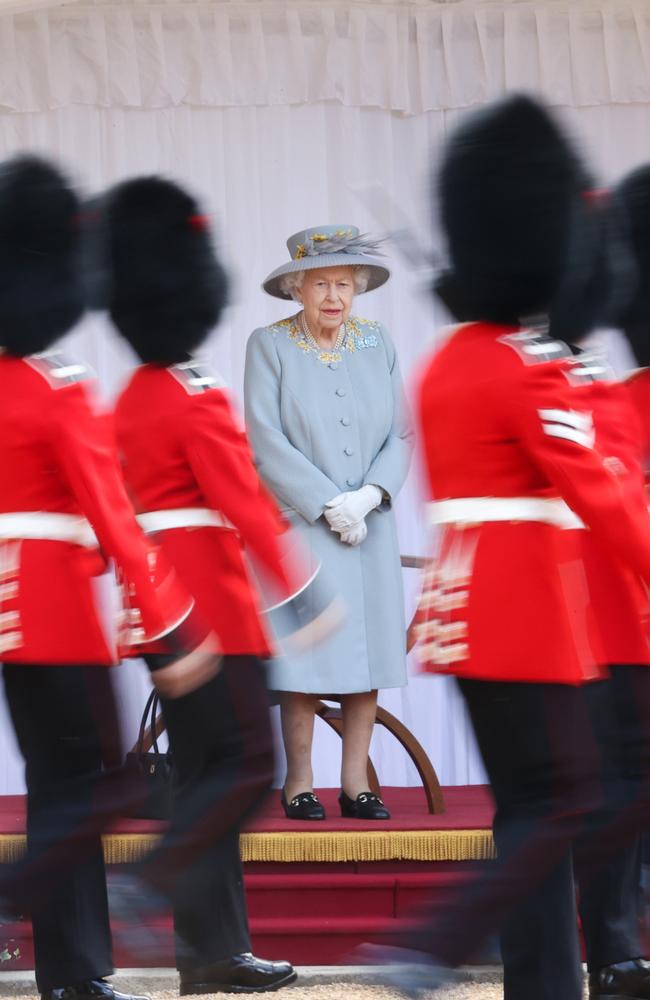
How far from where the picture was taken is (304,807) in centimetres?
446

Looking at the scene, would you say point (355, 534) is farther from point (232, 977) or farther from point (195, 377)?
point (232, 977)

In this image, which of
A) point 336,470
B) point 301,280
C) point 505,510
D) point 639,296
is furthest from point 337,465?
point 505,510

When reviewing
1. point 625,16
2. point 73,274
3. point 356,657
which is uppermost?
point 625,16

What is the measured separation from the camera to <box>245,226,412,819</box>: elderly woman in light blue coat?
455cm

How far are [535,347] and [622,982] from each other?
1172mm

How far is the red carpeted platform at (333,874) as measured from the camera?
4.08m

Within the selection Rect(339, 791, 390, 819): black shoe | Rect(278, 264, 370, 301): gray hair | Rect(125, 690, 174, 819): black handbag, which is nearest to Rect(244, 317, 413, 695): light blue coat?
Rect(278, 264, 370, 301): gray hair

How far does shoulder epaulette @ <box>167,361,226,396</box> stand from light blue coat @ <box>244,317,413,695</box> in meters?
1.23

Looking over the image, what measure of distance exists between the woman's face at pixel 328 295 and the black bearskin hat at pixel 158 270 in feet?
3.37

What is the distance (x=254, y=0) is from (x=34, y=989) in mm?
3209

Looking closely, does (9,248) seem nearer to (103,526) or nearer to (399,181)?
(103,526)

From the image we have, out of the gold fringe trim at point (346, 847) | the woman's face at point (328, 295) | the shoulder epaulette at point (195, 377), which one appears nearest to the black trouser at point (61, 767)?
the shoulder epaulette at point (195, 377)

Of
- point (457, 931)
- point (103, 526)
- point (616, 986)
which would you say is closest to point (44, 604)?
point (103, 526)

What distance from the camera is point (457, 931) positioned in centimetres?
261
